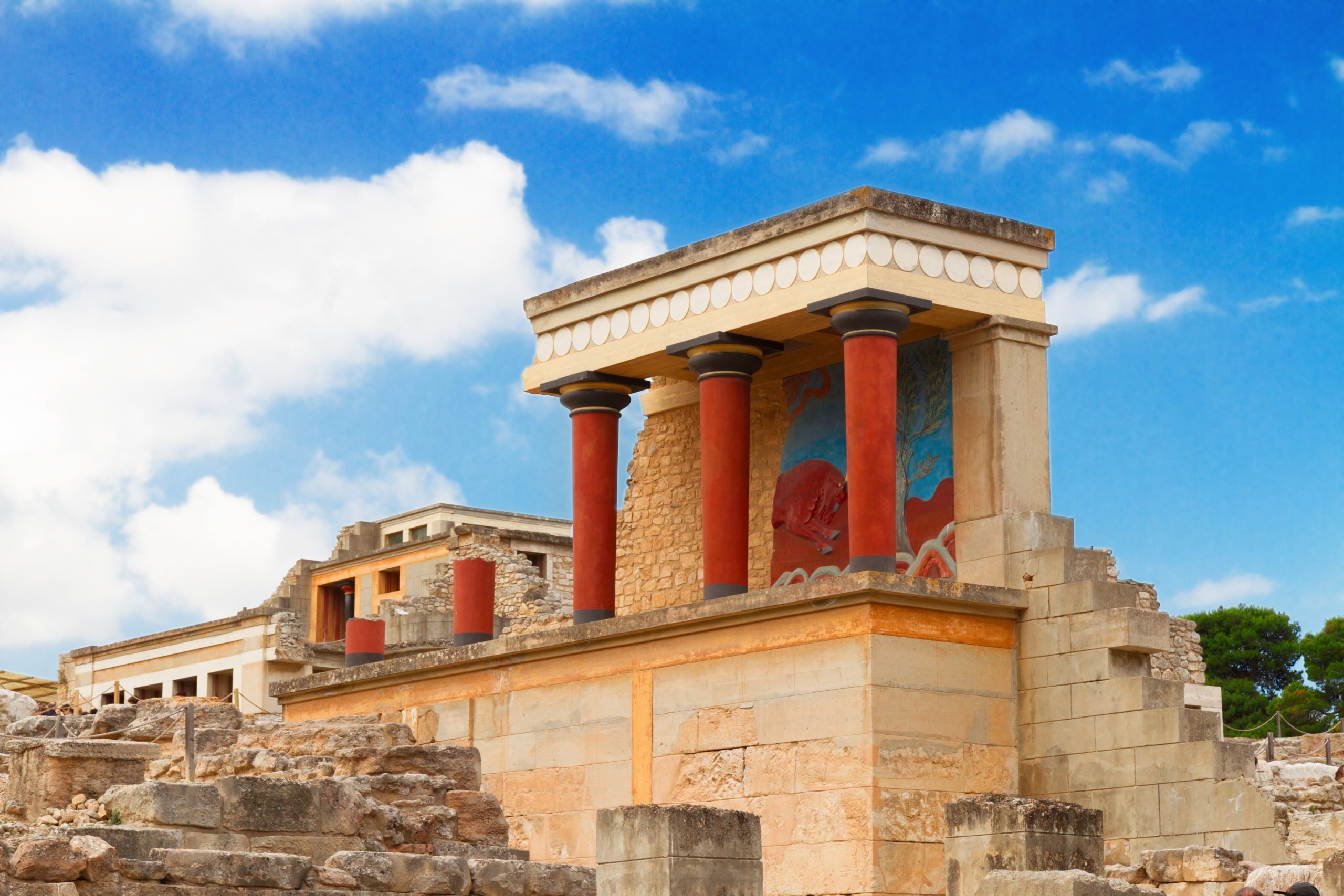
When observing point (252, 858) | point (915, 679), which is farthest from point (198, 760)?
point (915, 679)

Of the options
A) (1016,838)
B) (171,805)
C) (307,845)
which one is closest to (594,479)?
(307,845)

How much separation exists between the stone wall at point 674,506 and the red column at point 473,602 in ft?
4.99

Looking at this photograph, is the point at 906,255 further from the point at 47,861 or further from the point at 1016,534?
the point at 47,861

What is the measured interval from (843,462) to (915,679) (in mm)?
4009

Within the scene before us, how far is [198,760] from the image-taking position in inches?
616

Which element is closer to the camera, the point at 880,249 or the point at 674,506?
the point at 880,249

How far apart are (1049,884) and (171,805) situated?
5.80m

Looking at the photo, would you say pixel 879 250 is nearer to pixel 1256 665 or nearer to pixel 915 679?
pixel 915 679

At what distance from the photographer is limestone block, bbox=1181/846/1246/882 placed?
42.0 ft

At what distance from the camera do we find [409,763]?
15.9 metres

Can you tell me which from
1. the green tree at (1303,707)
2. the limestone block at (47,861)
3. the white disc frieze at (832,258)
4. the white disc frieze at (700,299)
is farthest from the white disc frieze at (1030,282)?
the green tree at (1303,707)

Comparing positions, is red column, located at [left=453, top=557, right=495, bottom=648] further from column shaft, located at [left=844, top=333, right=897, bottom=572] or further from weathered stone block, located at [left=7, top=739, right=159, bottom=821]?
weathered stone block, located at [left=7, top=739, right=159, bottom=821]

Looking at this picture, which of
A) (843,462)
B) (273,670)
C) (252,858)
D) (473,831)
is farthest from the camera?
(273,670)

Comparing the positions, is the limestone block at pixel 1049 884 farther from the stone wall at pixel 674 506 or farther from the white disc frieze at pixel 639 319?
the stone wall at pixel 674 506
